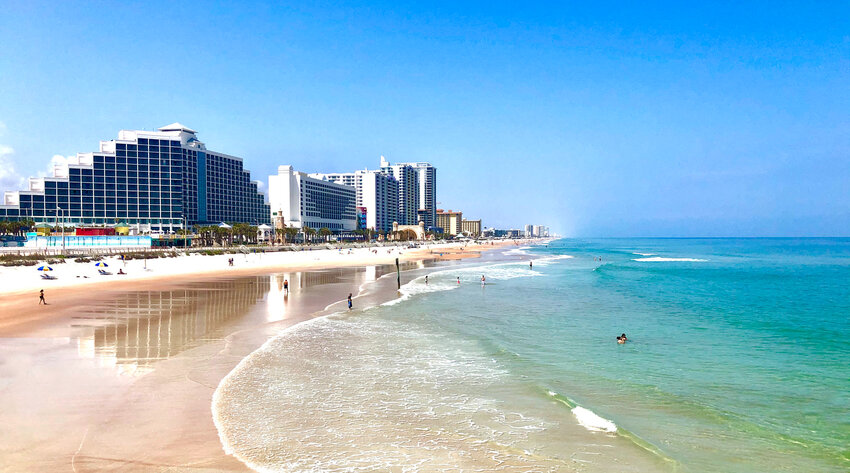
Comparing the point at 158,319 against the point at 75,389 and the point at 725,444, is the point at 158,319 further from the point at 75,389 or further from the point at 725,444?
the point at 725,444

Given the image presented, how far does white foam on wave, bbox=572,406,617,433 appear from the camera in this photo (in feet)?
34.8

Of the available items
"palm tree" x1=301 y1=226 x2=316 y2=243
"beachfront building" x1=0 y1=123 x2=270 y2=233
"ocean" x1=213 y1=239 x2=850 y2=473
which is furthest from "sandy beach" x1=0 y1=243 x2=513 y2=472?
"palm tree" x1=301 y1=226 x2=316 y2=243

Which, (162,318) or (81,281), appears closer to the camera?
(162,318)

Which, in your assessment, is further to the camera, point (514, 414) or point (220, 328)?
point (220, 328)

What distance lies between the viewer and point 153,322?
2191 centimetres

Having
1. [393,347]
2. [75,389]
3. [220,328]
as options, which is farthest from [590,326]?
[75,389]

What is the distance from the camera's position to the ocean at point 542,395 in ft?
30.6

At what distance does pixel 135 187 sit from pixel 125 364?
139269 mm

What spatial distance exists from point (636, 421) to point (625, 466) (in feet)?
8.52

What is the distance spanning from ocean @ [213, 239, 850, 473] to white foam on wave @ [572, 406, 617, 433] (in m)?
0.07

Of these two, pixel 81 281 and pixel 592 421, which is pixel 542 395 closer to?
pixel 592 421

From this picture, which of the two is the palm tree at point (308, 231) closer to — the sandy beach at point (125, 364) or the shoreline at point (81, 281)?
the shoreline at point (81, 281)

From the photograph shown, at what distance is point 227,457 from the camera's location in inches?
347

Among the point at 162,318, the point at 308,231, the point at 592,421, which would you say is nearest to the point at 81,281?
the point at 162,318
